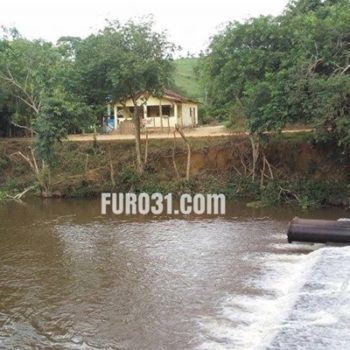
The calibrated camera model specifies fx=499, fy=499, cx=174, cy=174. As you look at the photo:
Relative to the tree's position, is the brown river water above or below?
below

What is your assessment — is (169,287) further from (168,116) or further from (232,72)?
(168,116)

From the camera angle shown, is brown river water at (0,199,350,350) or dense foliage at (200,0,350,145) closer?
brown river water at (0,199,350,350)

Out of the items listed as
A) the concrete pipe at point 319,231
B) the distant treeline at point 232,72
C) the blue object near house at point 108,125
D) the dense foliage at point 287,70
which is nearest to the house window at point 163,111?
the blue object near house at point 108,125

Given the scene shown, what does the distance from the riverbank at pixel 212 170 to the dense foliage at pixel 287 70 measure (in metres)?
2.86

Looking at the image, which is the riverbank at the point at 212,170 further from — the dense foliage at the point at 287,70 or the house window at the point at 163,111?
the house window at the point at 163,111

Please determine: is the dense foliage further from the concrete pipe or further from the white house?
the white house

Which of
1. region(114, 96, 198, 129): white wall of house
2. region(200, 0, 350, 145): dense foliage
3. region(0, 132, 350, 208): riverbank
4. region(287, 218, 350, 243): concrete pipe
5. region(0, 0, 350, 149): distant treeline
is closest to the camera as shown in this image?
region(287, 218, 350, 243): concrete pipe

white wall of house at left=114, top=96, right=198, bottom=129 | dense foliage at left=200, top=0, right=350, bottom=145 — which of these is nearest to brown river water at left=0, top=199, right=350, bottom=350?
dense foliage at left=200, top=0, right=350, bottom=145

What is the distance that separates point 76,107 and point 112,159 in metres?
4.11

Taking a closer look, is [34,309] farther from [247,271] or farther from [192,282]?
[247,271]

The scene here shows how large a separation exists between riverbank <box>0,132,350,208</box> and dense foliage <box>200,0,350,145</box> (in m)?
2.86

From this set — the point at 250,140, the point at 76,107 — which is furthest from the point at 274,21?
the point at 76,107

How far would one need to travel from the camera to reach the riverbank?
74.0 feet

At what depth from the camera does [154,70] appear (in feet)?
82.2
